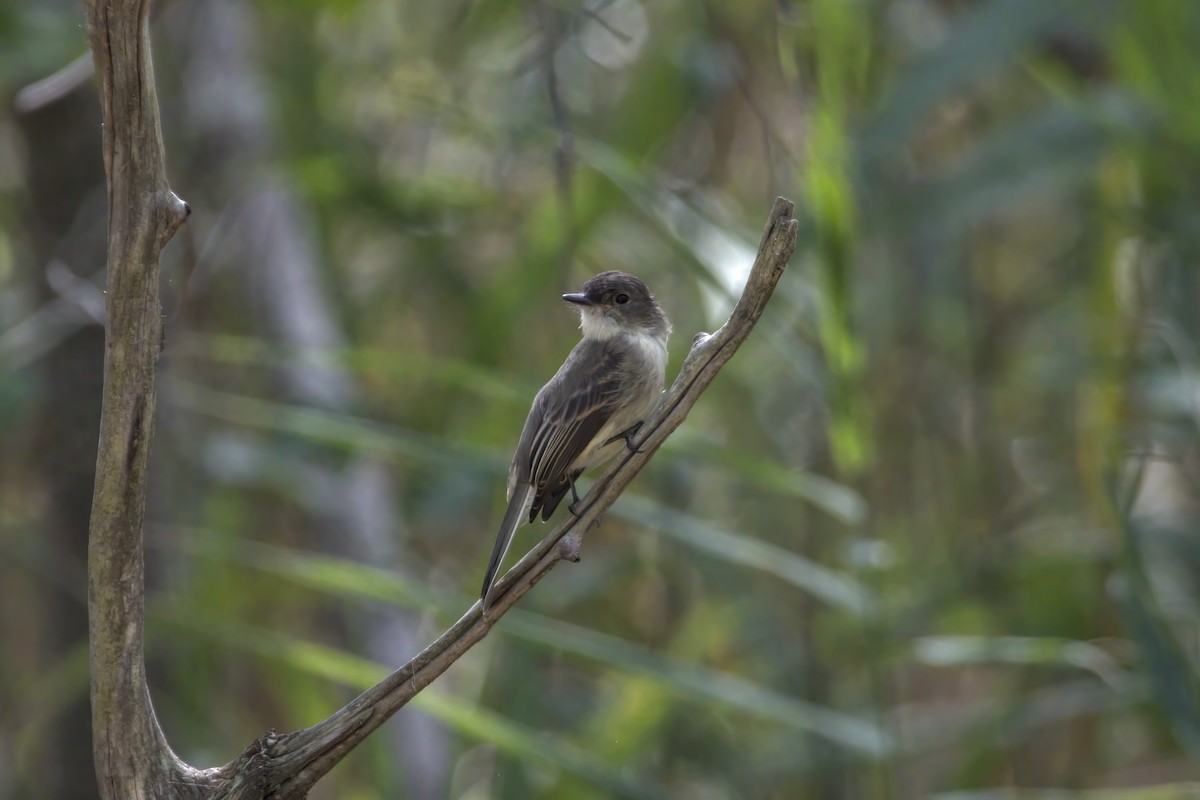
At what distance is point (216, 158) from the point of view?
211 inches

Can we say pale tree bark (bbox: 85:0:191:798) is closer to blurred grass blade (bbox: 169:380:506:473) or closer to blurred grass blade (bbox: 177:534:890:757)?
blurred grass blade (bbox: 177:534:890:757)

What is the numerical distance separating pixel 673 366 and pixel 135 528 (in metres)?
2.38

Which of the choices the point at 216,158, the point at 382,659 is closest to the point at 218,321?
the point at 216,158

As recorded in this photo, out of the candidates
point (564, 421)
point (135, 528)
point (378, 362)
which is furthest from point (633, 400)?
point (135, 528)

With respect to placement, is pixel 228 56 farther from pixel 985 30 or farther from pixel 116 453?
pixel 116 453

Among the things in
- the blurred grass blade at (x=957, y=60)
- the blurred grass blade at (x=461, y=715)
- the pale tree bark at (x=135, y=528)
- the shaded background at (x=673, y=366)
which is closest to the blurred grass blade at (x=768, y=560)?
the shaded background at (x=673, y=366)

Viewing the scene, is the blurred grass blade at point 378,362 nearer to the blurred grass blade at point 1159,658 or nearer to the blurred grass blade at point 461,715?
the blurred grass blade at point 461,715

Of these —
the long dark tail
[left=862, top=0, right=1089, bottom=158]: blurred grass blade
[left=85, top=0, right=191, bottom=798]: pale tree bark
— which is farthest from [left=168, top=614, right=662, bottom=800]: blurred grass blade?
[left=862, top=0, right=1089, bottom=158]: blurred grass blade

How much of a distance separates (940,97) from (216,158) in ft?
10.2

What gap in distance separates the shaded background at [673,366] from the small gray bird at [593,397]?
26 cm

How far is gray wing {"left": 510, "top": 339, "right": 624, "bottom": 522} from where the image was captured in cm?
268

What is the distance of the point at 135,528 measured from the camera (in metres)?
1.50

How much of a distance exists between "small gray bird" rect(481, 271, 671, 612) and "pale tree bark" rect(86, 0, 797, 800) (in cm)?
77

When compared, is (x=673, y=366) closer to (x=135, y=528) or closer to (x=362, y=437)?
(x=362, y=437)
